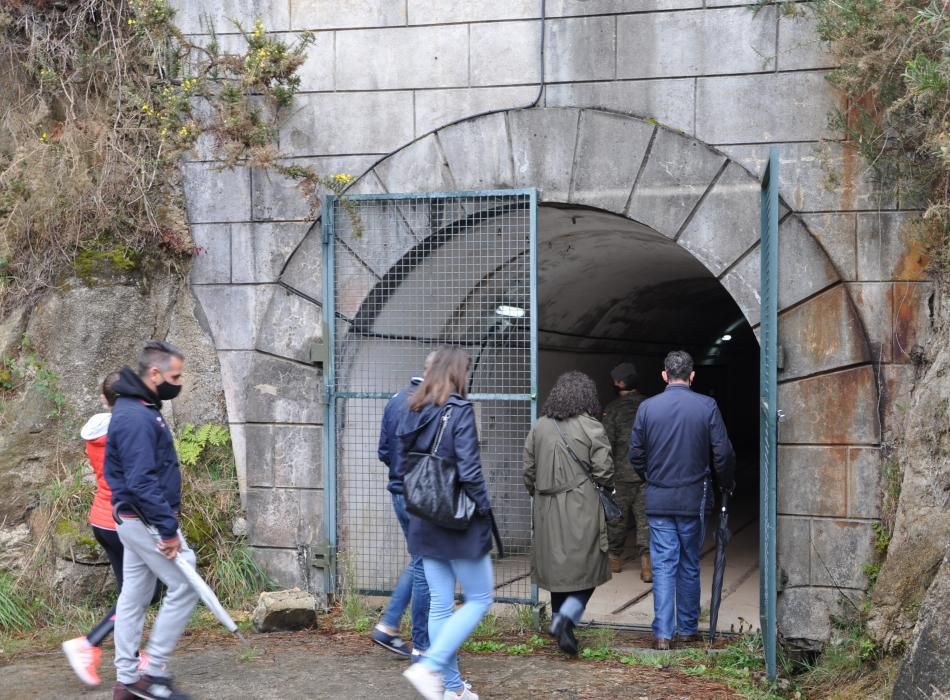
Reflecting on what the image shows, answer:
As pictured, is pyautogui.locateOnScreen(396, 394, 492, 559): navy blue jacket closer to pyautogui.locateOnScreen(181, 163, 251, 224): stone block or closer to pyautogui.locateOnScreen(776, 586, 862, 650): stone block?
→ pyautogui.locateOnScreen(776, 586, 862, 650): stone block

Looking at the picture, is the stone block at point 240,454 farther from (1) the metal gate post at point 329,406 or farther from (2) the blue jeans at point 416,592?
(2) the blue jeans at point 416,592

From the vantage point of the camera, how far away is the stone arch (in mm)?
6027

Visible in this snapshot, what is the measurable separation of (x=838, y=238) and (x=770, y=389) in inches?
53.7

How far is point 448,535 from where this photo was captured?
4.79 metres

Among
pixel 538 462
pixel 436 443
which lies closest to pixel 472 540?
pixel 436 443

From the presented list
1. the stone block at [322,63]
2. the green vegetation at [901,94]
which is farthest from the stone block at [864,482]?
the stone block at [322,63]

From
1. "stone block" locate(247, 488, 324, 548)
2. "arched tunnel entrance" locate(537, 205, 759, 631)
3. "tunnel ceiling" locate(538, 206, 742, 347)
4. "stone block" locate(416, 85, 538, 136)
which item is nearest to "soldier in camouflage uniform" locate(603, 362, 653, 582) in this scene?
"arched tunnel entrance" locate(537, 205, 759, 631)

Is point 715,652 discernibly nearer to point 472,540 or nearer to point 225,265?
point 472,540

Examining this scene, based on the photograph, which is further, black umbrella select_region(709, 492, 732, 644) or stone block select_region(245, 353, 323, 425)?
stone block select_region(245, 353, 323, 425)

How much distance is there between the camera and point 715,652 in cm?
599

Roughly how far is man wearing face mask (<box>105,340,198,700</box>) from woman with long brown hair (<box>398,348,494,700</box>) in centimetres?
109

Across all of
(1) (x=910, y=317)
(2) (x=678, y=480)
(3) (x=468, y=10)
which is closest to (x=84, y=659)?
(2) (x=678, y=480)

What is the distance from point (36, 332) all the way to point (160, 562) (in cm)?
318

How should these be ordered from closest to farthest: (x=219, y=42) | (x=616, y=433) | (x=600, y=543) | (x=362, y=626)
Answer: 1. (x=600, y=543)
2. (x=362, y=626)
3. (x=219, y=42)
4. (x=616, y=433)
